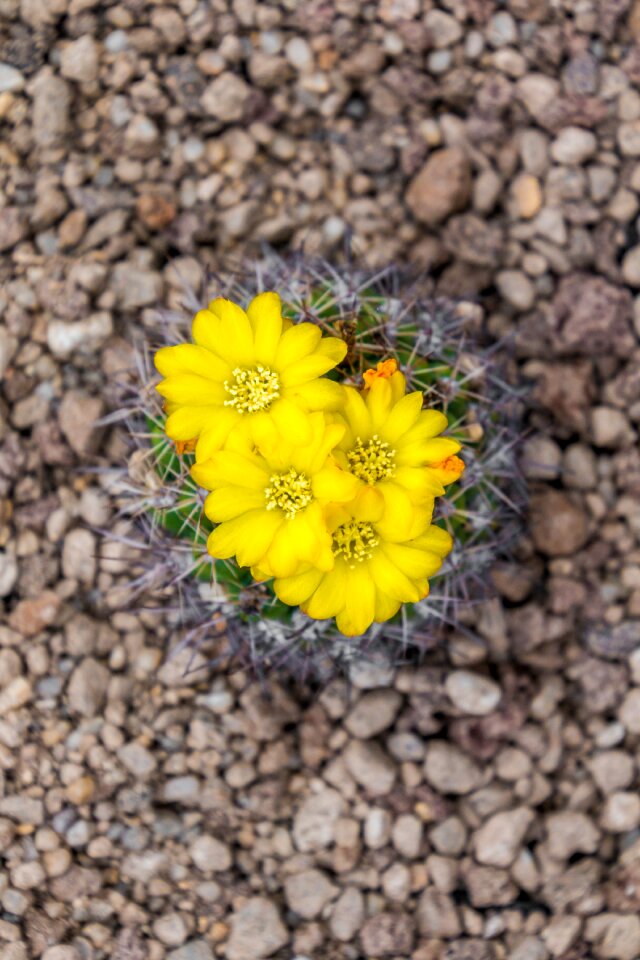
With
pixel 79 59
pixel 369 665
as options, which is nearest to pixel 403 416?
pixel 369 665

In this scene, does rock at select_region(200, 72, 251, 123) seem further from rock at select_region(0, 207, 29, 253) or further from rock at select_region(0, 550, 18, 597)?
rock at select_region(0, 550, 18, 597)

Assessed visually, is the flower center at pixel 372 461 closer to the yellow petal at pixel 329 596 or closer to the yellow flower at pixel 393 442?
the yellow flower at pixel 393 442

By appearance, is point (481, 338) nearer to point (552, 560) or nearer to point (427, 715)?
point (552, 560)

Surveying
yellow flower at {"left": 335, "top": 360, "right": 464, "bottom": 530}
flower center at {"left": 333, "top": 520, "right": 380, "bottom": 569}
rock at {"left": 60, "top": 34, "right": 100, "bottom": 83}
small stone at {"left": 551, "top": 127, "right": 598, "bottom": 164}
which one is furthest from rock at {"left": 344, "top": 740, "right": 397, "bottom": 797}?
rock at {"left": 60, "top": 34, "right": 100, "bottom": 83}

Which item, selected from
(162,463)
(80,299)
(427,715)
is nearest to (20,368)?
(80,299)

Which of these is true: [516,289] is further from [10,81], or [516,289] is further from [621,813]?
[10,81]
